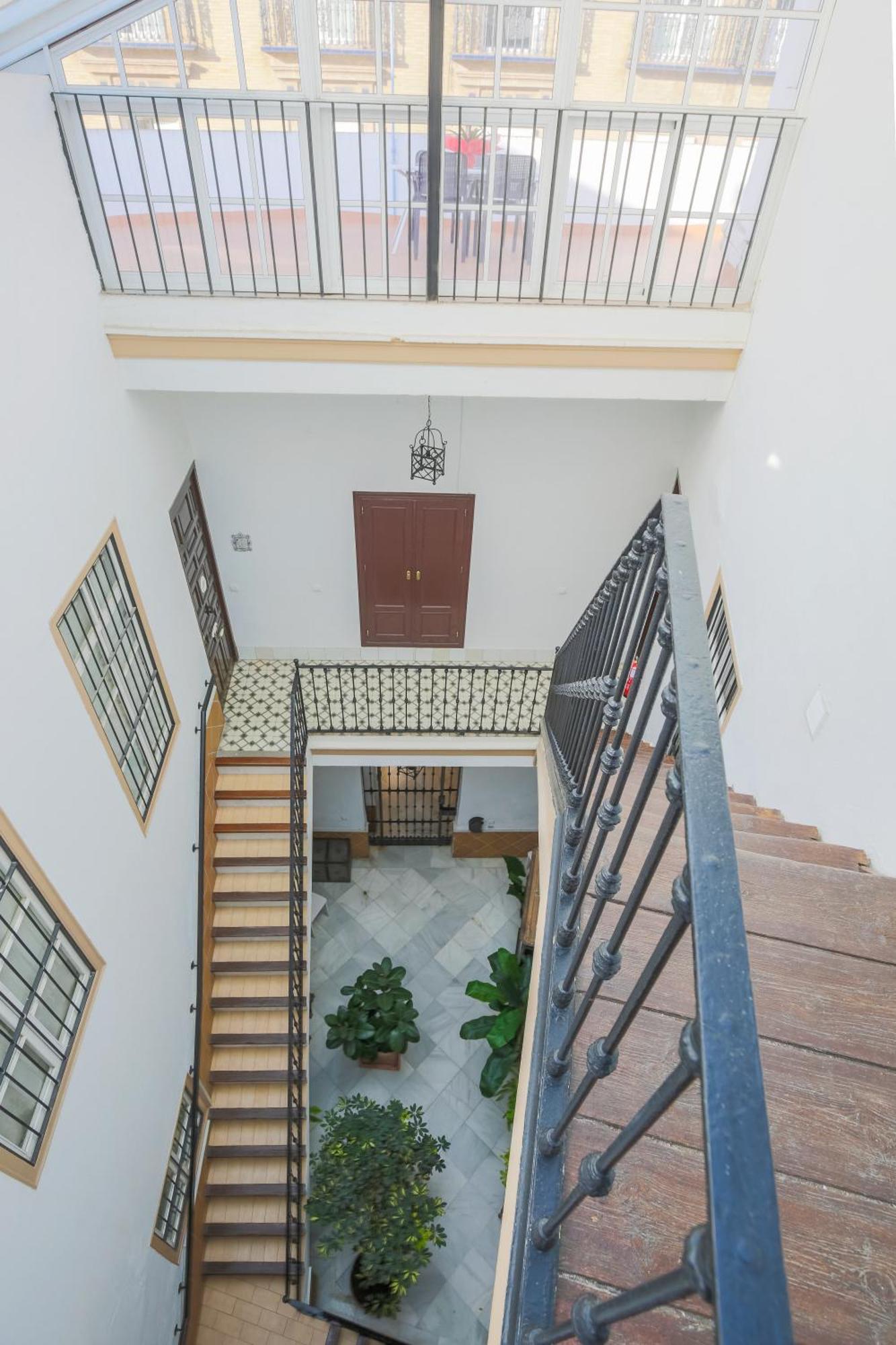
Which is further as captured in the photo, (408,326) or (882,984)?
(408,326)

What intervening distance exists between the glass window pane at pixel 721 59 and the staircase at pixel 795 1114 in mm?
4449

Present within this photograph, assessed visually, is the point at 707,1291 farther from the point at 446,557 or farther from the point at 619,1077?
the point at 446,557

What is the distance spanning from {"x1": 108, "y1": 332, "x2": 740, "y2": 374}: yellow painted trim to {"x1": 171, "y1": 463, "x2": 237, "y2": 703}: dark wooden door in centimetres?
135

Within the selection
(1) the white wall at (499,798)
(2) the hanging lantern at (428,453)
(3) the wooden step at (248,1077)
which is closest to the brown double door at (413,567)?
(2) the hanging lantern at (428,453)

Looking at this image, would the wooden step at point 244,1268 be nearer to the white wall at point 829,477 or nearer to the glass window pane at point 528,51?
the white wall at point 829,477

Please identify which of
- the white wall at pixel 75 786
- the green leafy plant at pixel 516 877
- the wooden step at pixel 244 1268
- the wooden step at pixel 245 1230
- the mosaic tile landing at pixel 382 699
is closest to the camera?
the white wall at pixel 75 786

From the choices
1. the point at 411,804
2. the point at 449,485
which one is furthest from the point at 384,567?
the point at 411,804

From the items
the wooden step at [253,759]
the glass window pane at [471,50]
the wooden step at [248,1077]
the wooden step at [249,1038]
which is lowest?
the wooden step at [248,1077]

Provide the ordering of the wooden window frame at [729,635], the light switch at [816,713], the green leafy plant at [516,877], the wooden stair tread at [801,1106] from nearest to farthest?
the wooden stair tread at [801,1106]
the light switch at [816,713]
the wooden window frame at [729,635]
the green leafy plant at [516,877]

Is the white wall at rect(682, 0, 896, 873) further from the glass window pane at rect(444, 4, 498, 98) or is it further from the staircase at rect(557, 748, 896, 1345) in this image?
the glass window pane at rect(444, 4, 498, 98)

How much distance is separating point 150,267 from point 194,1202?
6517 mm

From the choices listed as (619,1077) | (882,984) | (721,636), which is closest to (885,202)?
(721,636)

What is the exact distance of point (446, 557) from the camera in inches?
282

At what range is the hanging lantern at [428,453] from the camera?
20.3 feet
